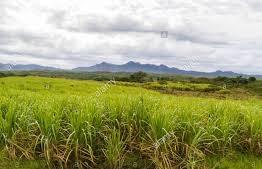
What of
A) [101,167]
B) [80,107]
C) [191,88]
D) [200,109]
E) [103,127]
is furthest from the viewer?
[191,88]

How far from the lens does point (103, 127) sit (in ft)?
37.3

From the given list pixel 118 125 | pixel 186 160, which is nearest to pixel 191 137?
pixel 186 160

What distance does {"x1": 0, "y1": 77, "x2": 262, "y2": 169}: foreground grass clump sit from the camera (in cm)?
1066

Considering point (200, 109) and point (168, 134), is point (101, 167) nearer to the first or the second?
point (168, 134)

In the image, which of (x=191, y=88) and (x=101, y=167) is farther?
(x=191, y=88)

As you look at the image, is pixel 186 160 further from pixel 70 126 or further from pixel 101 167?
pixel 70 126

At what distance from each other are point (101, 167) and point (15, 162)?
2264 millimetres

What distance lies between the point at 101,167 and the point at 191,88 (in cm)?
8716

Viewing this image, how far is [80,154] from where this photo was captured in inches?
423

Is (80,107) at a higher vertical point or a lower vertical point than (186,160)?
higher

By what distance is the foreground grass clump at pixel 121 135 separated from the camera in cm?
1066

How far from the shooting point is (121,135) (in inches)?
459

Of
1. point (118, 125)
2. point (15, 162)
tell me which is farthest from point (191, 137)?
point (15, 162)

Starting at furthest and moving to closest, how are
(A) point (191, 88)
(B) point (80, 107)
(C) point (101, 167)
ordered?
1. (A) point (191, 88)
2. (B) point (80, 107)
3. (C) point (101, 167)
